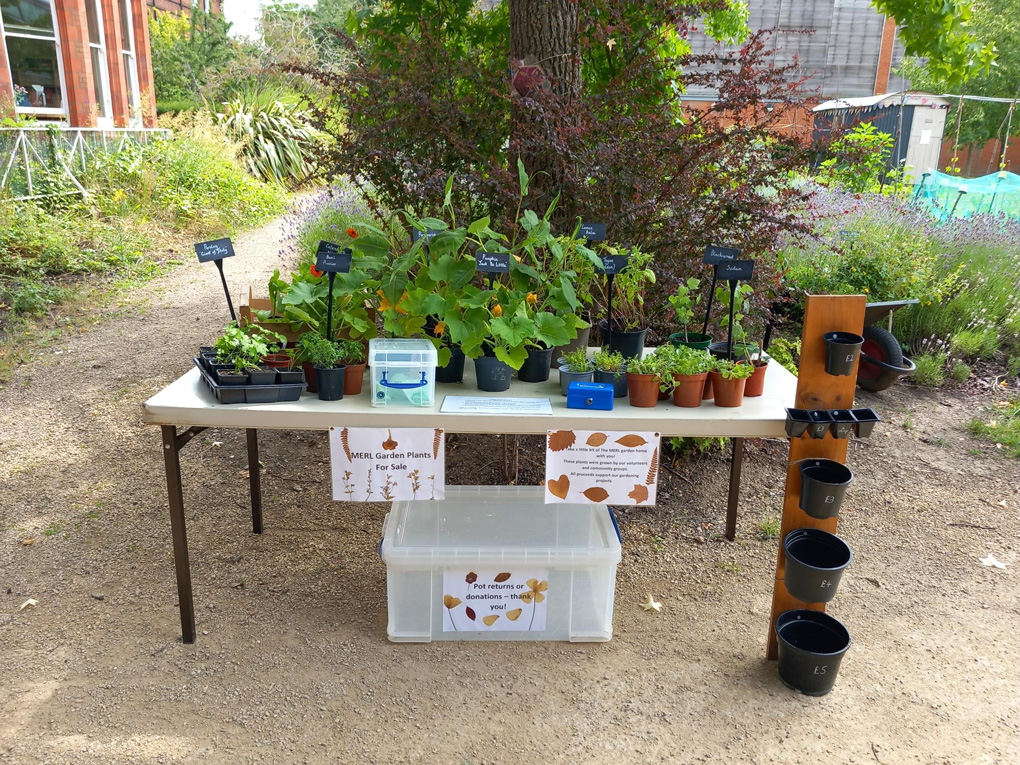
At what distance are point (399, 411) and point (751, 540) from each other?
1.83m

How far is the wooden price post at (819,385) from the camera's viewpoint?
221 cm

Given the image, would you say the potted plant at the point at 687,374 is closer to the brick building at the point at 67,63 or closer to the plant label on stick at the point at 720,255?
the plant label on stick at the point at 720,255

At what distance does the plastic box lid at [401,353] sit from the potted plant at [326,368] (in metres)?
0.11

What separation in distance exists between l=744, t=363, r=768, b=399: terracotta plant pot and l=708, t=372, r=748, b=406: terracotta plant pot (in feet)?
0.33

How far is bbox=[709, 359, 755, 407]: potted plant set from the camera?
91.3 inches

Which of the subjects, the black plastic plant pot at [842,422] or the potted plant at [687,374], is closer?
the black plastic plant pot at [842,422]

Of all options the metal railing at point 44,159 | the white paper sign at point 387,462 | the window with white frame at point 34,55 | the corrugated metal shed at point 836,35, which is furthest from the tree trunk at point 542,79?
the corrugated metal shed at point 836,35

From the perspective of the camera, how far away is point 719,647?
2.56m

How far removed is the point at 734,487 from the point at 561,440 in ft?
4.23

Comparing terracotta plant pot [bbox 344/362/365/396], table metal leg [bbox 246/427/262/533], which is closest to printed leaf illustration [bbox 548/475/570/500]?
terracotta plant pot [bbox 344/362/365/396]

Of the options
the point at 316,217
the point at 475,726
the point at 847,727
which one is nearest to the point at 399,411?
the point at 475,726

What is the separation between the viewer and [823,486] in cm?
219

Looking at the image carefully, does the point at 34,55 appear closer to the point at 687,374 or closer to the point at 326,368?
the point at 326,368

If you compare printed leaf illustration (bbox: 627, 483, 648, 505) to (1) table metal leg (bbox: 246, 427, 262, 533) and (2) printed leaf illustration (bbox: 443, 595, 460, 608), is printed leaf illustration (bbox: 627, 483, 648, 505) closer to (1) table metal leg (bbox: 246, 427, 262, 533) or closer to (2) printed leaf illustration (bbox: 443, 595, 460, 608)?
(2) printed leaf illustration (bbox: 443, 595, 460, 608)
